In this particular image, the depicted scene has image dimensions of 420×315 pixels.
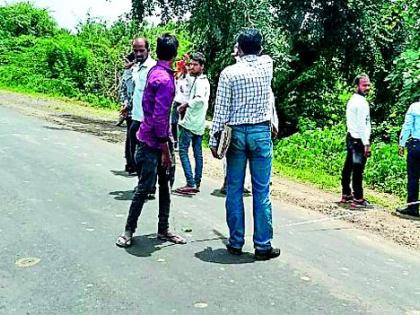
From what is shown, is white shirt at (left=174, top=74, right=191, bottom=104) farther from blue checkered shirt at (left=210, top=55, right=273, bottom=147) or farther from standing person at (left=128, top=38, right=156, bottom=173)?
blue checkered shirt at (left=210, top=55, right=273, bottom=147)

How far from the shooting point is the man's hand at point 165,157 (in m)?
5.86

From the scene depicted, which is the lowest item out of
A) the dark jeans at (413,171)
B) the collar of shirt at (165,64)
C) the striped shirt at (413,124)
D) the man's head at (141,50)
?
the dark jeans at (413,171)

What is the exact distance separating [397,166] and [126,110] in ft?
17.4

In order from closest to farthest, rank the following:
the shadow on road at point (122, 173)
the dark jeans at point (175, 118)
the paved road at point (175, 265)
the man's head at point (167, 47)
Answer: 1. the paved road at point (175, 265)
2. the man's head at point (167, 47)
3. the dark jeans at point (175, 118)
4. the shadow on road at point (122, 173)

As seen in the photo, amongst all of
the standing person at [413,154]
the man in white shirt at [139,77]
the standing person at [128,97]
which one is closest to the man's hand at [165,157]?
the man in white shirt at [139,77]

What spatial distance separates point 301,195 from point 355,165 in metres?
1.18

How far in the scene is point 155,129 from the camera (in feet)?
18.8

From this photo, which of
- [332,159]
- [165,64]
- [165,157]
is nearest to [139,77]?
[165,64]

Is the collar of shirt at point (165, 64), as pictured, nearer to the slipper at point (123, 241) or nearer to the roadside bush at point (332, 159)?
the slipper at point (123, 241)

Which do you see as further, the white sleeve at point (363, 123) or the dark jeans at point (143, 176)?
the white sleeve at point (363, 123)

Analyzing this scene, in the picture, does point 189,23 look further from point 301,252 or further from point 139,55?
point 301,252

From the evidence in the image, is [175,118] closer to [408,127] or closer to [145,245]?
[408,127]

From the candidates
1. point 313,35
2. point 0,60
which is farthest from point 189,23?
point 0,60

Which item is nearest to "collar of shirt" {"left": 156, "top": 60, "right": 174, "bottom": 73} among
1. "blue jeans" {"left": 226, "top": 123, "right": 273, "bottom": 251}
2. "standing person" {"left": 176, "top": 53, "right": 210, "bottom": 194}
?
"blue jeans" {"left": 226, "top": 123, "right": 273, "bottom": 251}
